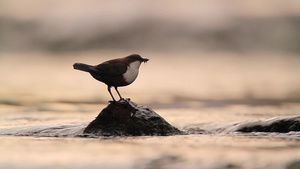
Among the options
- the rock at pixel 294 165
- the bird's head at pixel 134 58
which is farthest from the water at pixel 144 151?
the bird's head at pixel 134 58

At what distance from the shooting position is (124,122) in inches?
359

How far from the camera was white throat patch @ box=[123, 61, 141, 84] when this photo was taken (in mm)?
9359

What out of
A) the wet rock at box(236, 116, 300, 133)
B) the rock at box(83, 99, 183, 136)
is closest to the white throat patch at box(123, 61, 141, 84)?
the rock at box(83, 99, 183, 136)

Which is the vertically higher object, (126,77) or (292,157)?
(126,77)

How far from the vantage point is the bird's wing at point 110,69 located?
9.30 meters

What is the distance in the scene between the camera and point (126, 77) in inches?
368

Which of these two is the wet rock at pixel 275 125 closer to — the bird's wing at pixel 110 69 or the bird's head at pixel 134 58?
the bird's head at pixel 134 58

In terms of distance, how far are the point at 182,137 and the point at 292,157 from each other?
10.2 ft

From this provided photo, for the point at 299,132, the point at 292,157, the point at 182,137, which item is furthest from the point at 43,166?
the point at 299,132

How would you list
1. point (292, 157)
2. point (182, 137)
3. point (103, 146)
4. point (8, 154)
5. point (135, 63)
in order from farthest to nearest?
1. point (135, 63)
2. point (182, 137)
3. point (103, 146)
4. point (8, 154)
5. point (292, 157)

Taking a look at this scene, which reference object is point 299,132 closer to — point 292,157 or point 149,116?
point 149,116

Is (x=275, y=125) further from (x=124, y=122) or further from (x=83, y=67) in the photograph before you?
(x=83, y=67)

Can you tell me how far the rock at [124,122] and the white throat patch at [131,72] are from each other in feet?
1.36

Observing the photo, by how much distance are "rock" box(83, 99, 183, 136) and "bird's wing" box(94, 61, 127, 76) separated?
0.53m
